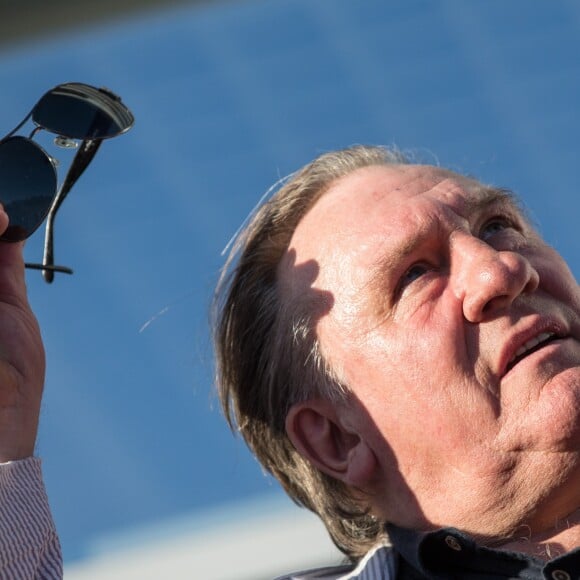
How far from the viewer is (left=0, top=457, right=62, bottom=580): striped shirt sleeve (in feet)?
8.14

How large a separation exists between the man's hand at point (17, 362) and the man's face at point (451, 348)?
2.26ft

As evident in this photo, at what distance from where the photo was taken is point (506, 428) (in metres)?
2.60

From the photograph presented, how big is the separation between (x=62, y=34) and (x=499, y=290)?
Result: 2.86 metres

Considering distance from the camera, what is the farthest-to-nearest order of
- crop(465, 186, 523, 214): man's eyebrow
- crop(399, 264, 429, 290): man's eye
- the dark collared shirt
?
crop(465, 186, 523, 214): man's eyebrow < crop(399, 264, 429, 290): man's eye < the dark collared shirt

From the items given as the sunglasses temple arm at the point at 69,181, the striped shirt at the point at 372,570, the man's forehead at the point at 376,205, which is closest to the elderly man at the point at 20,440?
the sunglasses temple arm at the point at 69,181

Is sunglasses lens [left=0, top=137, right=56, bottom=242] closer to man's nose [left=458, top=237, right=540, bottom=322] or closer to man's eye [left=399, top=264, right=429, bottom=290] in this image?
man's eye [left=399, top=264, right=429, bottom=290]

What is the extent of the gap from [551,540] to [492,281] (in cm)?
57

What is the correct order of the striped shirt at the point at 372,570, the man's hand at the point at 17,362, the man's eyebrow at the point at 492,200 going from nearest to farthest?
the man's hand at the point at 17,362, the striped shirt at the point at 372,570, the man's eyebrow at the point at 492,200

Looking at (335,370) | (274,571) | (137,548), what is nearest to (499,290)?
(335,370)

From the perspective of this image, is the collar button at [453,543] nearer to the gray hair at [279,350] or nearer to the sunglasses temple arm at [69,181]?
the gray hair at [279,350]

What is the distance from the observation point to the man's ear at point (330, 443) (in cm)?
290

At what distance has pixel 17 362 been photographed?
8.75 ft

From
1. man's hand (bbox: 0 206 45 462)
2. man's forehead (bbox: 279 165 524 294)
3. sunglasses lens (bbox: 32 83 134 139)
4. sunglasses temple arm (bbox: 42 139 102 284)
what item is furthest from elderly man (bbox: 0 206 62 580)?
man's forehead (bbox: 279 165 524 294)

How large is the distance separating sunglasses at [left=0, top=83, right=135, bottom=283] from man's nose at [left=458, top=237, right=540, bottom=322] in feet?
2.90
